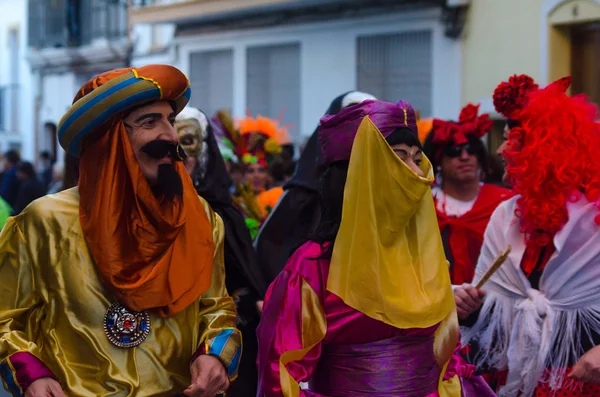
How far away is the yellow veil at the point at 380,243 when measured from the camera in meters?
3.00

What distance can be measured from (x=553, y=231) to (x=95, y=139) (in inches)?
79.8

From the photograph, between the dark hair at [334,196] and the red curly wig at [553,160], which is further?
the red curly wig at [553,160]

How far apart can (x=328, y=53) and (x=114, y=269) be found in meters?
12.2

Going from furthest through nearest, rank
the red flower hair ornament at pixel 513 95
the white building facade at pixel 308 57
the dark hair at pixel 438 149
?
1. the white building facade at pixel 308 57
2. the dark hair at pixel 438 149
3. the red flower hair ornament at pixel 513 95

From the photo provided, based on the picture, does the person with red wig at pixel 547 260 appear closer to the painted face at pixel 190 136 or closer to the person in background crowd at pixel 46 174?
the painted face at pixel 190 136

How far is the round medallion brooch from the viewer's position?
10.2 ft

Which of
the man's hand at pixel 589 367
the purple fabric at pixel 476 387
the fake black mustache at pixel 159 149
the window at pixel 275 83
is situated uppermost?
the window at pixel 275 83

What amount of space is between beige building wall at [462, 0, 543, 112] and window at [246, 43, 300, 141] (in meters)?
3.76

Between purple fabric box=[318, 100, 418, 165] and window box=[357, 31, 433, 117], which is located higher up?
window box=[357, 31, 433, 117]

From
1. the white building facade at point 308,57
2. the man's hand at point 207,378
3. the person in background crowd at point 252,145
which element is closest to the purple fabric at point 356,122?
the man's hand at point 207,378

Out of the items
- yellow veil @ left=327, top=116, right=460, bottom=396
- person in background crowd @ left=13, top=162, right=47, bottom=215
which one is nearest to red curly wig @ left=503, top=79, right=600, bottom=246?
yellow veil @ left=327, top=116, right=460, bottom=396

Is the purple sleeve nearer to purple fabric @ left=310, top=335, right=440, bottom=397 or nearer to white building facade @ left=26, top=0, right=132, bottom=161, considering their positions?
purple fabric @ left=310, top=335, right=440, bottom=397

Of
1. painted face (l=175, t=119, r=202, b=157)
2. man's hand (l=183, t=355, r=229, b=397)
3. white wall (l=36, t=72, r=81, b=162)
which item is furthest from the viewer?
white wall (l=36, t=72, r=81, b=162)

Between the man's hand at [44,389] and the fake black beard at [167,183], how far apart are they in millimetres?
733
